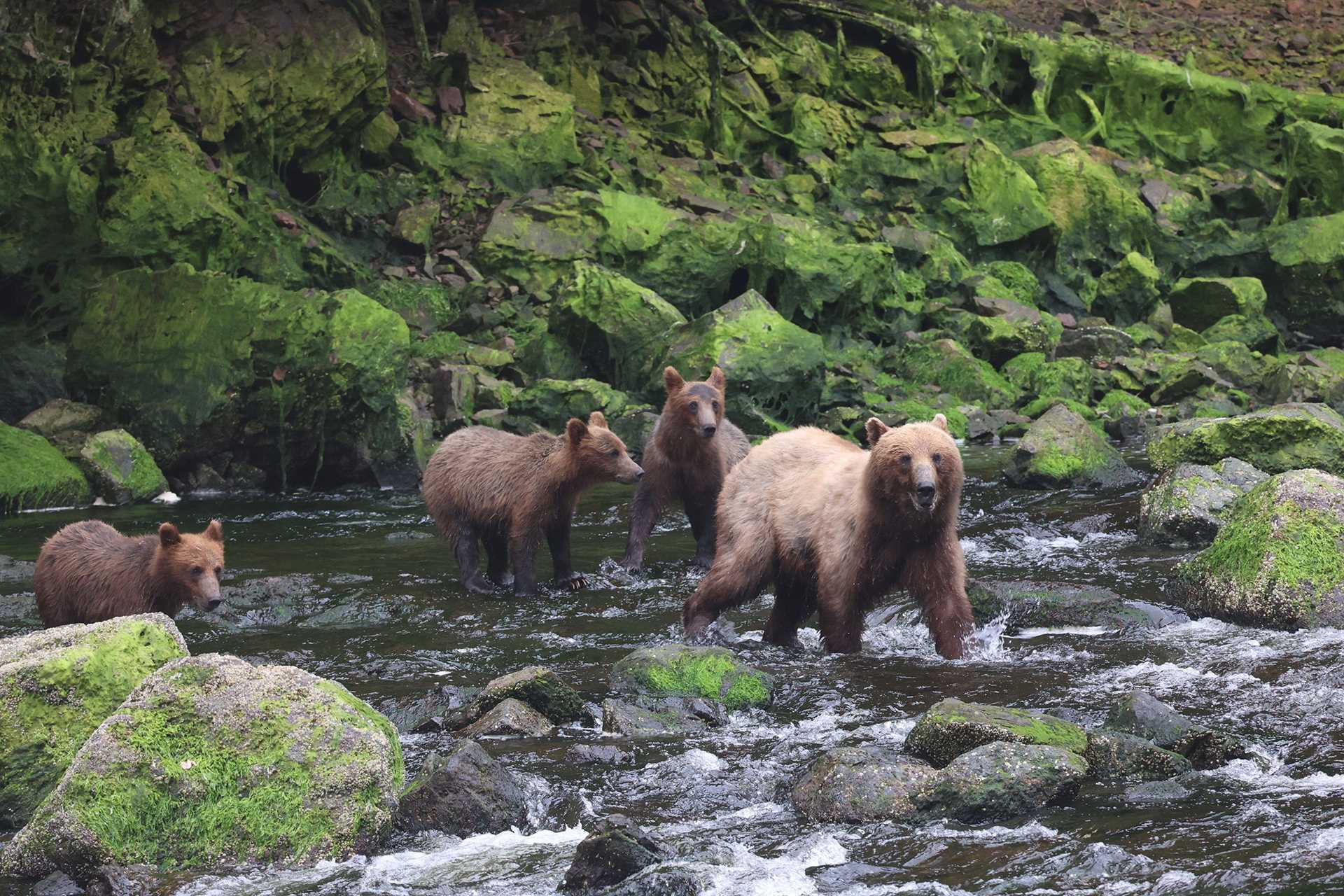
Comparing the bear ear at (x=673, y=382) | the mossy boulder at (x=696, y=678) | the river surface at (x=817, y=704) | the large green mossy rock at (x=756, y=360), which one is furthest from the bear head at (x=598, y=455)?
the large green mossy rock at (x=756, y=360)

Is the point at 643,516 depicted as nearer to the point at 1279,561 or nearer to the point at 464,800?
the point at 1279,561

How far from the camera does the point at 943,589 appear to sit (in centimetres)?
805

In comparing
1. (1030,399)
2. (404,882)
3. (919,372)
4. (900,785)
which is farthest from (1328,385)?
(404,882)

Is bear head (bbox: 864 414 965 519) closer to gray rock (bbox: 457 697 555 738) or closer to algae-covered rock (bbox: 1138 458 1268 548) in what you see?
gray rock (bbox: 457 697 555 738)

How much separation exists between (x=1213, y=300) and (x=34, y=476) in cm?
1933

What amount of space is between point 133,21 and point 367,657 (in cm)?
1479

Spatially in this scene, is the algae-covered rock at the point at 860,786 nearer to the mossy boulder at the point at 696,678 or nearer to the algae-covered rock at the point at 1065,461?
the mossy boulder at the point at 696,678


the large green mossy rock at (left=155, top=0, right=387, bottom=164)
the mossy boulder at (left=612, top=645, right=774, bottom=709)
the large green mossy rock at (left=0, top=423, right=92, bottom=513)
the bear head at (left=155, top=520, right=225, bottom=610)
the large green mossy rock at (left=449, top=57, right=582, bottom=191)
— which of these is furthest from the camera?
the large green mossy rock at (left=449, top=57, right=582, bottom=191)

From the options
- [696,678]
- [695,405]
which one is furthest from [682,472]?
[696,678]

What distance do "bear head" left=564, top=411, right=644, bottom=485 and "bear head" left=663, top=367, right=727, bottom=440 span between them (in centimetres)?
87

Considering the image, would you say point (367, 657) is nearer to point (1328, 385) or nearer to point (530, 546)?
point (530, 546)

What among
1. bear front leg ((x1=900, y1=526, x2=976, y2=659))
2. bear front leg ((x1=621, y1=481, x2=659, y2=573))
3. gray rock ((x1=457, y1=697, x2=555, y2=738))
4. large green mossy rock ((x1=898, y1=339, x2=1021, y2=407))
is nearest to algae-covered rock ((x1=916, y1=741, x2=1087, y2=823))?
gray rock ((x1=457, y1=697, x2=555, y2=738))

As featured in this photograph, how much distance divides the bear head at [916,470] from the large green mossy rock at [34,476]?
32.9ft

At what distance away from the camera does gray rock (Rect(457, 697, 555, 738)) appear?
7.03 metres
